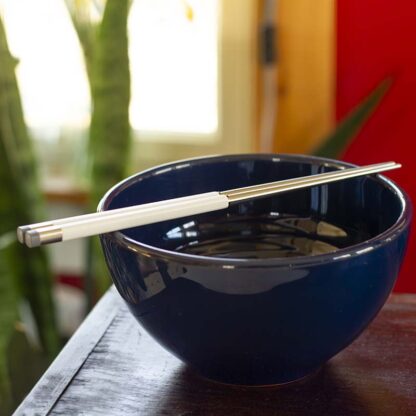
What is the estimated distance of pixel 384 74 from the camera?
1186 mm

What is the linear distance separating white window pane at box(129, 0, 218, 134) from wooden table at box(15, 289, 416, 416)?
2.69ft

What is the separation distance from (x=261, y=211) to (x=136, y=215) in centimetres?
19

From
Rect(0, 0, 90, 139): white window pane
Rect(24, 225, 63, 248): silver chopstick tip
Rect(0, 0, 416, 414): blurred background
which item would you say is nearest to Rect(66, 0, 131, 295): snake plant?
Rect(0, 0, 416, 414): blurred background

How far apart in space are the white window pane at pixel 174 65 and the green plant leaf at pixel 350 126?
36 cm

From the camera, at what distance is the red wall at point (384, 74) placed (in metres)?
1.16

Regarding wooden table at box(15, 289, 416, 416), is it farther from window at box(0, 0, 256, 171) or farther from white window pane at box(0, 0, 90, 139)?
white window pane at box(0, 0, 90, 139)

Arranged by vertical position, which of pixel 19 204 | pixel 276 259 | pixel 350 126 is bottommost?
pixel 19 204

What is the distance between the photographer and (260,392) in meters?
0.53

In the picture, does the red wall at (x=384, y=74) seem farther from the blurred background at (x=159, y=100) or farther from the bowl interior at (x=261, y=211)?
the bowl interior at (x=261, y=211)

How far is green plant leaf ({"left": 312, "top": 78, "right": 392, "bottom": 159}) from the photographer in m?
1.10

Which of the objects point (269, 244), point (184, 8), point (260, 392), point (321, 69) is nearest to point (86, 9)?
point (184, 8)

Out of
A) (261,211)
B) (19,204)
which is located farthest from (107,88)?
(261,211)

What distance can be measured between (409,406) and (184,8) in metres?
0.98

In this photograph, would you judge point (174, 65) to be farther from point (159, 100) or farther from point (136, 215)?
point (136, 215)
